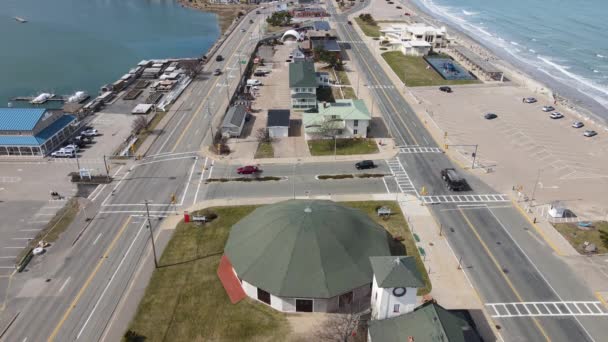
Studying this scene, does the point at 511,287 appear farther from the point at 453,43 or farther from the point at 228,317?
the point at 453,43

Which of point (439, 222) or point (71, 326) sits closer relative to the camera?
point (71, 326)

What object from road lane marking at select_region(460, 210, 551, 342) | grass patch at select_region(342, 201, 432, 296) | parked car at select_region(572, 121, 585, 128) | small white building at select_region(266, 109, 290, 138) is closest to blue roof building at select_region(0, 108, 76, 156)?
small white building at select_region(266, 109, 290, 138)

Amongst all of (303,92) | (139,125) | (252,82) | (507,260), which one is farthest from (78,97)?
(507,260)

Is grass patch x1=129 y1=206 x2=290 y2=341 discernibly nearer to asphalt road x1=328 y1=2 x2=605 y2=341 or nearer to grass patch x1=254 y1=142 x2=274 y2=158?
asphalt road x1=328 y1=2 x2=605 y2=341

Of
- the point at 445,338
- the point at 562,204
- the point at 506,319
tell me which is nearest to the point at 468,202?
the point at 562,204

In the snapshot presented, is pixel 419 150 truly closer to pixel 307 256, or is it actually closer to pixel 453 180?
pixel 453 180

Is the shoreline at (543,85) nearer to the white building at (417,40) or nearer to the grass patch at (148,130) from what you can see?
the white building at (417,40)

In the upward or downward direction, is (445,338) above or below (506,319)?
above

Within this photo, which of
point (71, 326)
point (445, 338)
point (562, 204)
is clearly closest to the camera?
point (445, 338)
